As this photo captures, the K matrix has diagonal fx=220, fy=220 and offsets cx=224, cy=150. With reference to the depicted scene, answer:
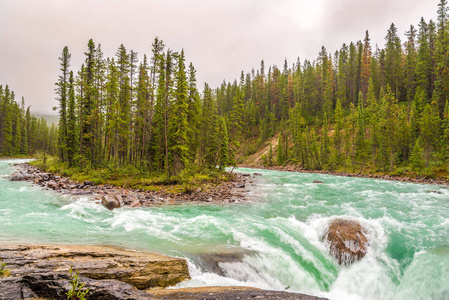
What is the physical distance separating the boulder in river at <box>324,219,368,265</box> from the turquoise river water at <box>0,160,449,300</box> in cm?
29

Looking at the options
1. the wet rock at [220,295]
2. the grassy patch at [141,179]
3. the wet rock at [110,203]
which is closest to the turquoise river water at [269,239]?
the wet rock at [110,203]

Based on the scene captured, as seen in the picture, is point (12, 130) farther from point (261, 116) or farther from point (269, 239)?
point (269, 239)

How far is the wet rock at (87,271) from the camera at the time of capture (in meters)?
3.96

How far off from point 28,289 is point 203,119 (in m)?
35.0

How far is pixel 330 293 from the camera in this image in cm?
730

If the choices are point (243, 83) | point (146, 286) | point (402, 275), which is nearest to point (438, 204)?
point (402, 275)

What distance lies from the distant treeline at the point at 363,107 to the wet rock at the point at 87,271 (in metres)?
26.0

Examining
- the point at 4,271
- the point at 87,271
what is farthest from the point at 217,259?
the point at 4,271

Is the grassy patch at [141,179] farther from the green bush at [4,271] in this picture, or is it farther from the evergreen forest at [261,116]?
the green bush at [4,271]

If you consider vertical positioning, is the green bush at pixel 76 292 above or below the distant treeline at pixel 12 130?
below

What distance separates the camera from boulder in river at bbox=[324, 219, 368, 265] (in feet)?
29.3

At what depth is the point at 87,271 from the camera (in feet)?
16.5

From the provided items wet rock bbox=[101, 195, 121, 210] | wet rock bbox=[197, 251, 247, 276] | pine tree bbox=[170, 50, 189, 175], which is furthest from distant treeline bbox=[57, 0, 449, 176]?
wet rock bbox=[197, 251, 247, 276]

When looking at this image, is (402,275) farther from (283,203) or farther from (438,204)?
(438,204)
